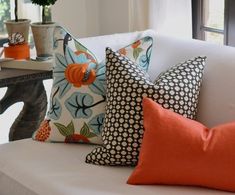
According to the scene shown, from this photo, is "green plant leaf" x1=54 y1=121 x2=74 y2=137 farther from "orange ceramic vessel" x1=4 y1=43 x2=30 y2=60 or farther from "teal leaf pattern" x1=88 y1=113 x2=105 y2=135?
"orange ceramic vessel" x1=4 y1=43 x2=30 y2=60

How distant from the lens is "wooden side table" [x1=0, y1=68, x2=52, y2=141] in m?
2.40

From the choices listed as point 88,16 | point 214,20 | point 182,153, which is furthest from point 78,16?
point 182,153

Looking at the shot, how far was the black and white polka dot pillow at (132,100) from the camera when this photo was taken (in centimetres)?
184

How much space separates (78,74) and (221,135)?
656 millimetres

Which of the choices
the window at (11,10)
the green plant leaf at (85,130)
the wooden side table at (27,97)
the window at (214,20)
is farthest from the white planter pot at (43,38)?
the window at (11,10)

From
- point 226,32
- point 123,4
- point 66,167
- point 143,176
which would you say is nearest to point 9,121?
point 123,4

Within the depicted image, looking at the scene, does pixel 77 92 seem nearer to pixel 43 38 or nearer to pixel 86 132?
pixel 86 132

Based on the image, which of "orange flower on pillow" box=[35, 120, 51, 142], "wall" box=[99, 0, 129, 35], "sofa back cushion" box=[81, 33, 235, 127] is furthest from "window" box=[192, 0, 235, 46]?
"orange flower on pillow" box=[35, 120, 51, 142]

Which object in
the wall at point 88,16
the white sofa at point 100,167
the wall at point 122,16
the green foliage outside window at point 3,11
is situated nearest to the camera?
the white sofa at point 100,167

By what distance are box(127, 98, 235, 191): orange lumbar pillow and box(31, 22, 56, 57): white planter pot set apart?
0.93 metres

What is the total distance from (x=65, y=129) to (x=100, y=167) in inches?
10.8

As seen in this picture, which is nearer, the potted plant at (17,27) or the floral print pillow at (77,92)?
the floral print pillow at (77,92)

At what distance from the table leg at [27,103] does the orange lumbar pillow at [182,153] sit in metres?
0.91

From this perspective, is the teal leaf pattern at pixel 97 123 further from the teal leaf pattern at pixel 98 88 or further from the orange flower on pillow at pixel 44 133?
the orange flower on pillow at pixel 44 133
